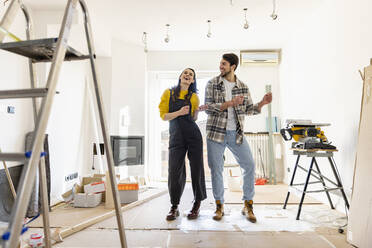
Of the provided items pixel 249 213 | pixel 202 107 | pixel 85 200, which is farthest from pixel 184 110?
pixel 85 200

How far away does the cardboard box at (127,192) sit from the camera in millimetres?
2648

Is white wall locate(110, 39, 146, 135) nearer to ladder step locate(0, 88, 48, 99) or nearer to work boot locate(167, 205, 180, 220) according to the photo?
work boot locate(167, 205, 180, 220)

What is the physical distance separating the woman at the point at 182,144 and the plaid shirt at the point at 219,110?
14cm

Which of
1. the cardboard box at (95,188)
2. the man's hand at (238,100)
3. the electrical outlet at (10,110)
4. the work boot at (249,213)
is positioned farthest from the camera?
the cardboard box at (95,188)

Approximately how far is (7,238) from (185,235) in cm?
132

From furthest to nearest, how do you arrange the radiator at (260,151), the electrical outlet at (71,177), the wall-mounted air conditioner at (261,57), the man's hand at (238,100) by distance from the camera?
the wall-mounted air conditioner at (261,57)
the radiator at (260,151)
the electrical outlet at (71,177)
the man's hand at (238,100)

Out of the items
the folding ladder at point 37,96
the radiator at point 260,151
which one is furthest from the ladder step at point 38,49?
the radiator at point 260,151

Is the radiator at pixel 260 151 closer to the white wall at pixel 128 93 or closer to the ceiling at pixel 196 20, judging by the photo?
the ceiling at pixel 196 20

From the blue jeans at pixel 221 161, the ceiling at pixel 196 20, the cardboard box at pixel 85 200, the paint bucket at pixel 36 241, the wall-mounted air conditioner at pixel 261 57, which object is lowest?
the cardboard box at pixel 85 200

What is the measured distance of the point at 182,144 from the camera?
216cm

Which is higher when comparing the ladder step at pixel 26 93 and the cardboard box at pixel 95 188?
the ladder step at pixel 26 93

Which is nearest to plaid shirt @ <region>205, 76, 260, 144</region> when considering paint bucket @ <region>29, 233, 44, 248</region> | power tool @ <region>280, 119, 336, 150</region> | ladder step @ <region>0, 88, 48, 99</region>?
power tool @ <region>280, 119, 336, 150</region>

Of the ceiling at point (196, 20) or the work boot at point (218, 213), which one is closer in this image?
the work boot at point (218, 213)

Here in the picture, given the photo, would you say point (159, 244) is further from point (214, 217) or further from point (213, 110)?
point (213, 110)
